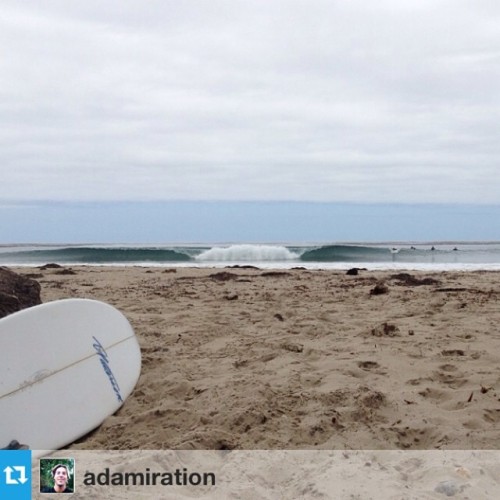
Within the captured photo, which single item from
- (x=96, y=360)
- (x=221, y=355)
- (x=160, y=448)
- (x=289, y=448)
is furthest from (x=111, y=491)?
(x=221, y=355)

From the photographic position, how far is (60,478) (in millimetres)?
2199

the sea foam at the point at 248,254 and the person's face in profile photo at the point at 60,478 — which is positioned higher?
the sea foam at the point at 248,254

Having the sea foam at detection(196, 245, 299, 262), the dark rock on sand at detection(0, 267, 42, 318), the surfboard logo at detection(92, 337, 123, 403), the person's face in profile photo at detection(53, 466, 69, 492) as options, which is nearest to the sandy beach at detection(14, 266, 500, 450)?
the surfboard logo at detection(92, 337, 123, 403)

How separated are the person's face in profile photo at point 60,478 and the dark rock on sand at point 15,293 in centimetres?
196

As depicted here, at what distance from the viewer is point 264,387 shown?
3209 millimetres

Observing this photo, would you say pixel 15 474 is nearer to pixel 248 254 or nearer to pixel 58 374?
pixel 58 374

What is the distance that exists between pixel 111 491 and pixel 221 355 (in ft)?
6.32

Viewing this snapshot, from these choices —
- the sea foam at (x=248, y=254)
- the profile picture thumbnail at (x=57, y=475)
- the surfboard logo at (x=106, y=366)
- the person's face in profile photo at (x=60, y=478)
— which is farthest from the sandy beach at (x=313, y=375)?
the sea foam at (x=248, y=254)

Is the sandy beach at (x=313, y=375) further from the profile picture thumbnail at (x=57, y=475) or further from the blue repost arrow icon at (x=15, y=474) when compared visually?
the blue repost arrow icon at (x=15, y=474)

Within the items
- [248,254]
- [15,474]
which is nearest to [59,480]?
[15,474]

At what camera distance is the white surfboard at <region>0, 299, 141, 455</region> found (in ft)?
8.47

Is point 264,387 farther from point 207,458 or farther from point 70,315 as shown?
point 70,315

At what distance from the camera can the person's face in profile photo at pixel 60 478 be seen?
2131 millimetres

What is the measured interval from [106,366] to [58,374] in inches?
15.2
